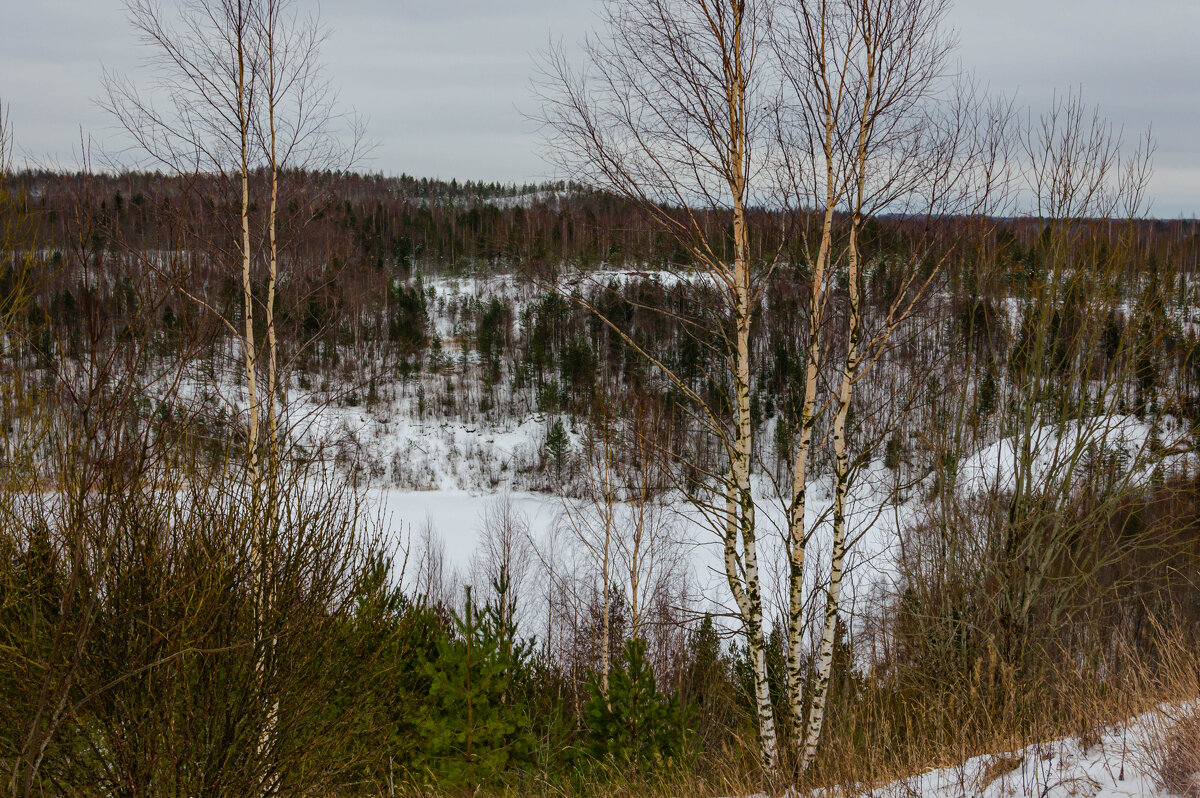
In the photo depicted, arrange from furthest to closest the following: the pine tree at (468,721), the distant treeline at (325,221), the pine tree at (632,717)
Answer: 1. the pine tree at (632,717)
2. the pine tree at (468,721)
3. the distant treeline at (325,221)

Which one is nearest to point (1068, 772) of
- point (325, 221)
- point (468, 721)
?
point (468, 721)

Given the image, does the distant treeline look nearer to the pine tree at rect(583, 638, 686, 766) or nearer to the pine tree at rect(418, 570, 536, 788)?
the pine tree at rect(418, 570, 536, 788)

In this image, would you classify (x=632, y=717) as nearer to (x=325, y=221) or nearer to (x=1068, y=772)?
(x=1068, y=772)

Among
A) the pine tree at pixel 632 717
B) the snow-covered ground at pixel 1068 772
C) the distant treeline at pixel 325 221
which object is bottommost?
the pine tree at pixel 632 717

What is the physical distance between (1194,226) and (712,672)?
68930mm

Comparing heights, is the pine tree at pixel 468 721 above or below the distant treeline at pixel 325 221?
below

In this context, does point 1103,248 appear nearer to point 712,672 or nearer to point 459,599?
point 712,672

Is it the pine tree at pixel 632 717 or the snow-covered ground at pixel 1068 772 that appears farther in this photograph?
the pine tree at pixel 632 717

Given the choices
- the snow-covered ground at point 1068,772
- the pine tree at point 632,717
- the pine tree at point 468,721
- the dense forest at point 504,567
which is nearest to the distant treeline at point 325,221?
the dense forest at point 504,567

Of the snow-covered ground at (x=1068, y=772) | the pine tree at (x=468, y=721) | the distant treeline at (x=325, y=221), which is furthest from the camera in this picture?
the pine tree at (x=468, y=721)

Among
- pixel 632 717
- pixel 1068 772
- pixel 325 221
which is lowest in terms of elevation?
pixel 632 717

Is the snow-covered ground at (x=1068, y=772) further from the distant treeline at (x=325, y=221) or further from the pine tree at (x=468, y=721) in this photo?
the pine tree at (x=468, y=721)

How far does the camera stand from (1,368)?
7.02m

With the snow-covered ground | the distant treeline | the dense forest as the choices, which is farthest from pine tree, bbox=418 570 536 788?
the snow-covered ground
